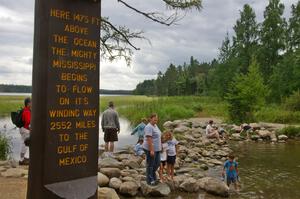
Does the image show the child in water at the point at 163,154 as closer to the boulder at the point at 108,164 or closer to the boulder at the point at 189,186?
the boulder at the point at 189,186

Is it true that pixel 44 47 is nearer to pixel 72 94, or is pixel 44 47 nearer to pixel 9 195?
pixel 72 94

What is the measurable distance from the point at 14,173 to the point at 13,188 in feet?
5.11

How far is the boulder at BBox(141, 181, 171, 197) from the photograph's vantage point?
10.9m

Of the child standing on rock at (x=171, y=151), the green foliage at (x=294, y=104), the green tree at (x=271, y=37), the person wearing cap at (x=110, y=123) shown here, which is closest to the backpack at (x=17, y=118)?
the person wearing cap at (x=110, y=123)

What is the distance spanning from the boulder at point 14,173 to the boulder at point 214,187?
5021mm

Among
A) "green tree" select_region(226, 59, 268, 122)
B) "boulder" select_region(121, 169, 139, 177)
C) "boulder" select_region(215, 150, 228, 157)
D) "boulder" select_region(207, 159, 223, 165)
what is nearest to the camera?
"boulder" select_region(121, 169, 139, 177)

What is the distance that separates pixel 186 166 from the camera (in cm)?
1647

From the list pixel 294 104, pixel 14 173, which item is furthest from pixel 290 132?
pixel 14 173

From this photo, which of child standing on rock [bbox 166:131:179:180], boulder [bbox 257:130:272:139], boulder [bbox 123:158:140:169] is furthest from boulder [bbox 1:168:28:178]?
boulder [bbox 257:130:272:139]

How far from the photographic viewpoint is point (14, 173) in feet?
33.9

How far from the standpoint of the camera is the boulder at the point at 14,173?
402 inches

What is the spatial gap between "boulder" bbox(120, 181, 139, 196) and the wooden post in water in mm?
6036

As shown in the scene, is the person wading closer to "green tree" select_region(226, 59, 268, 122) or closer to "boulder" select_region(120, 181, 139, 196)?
"boulder" select_region(120, 181, 139, 196)

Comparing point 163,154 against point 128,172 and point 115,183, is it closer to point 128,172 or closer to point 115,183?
point 128,172
